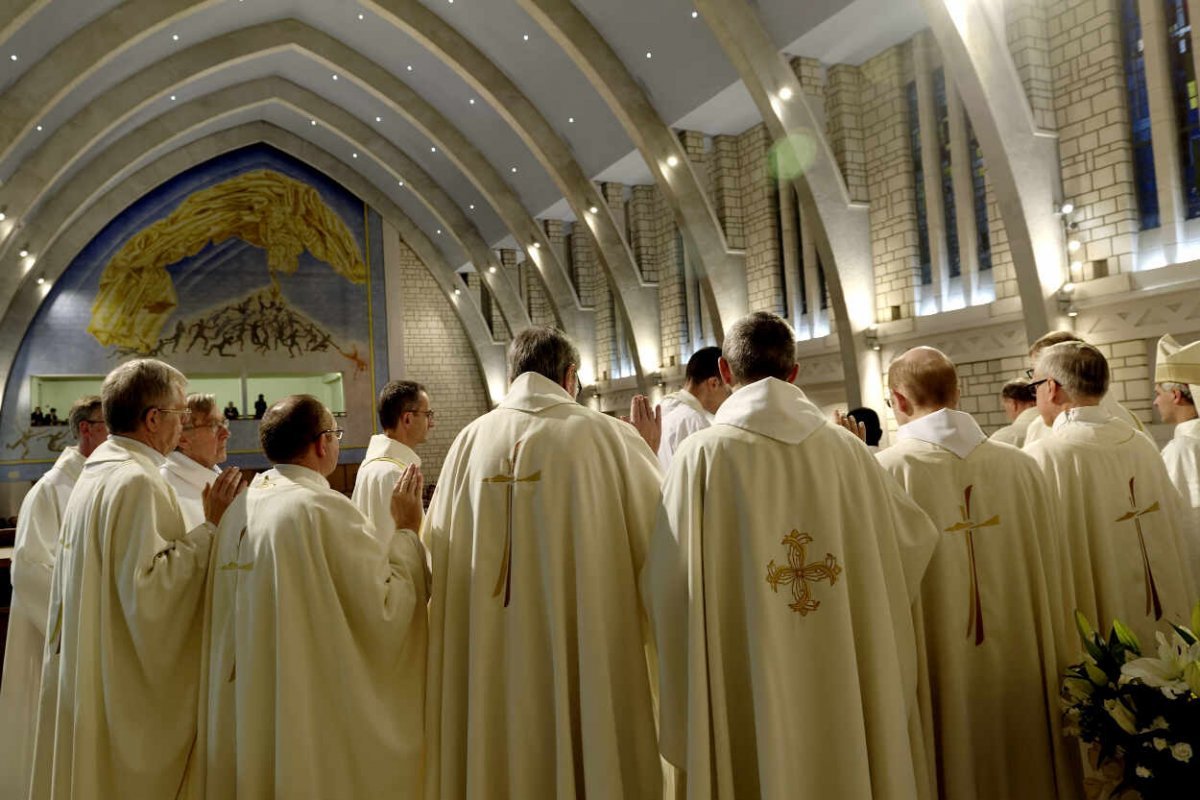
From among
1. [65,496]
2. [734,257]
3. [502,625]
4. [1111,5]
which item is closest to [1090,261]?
[1111,5]

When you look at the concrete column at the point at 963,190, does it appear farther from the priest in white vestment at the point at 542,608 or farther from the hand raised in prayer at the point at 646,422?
the priest in white vestment at the point at 542,608

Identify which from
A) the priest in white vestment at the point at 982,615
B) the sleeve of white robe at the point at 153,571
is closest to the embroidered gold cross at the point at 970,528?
the priest in white vestment at the point at 982,615

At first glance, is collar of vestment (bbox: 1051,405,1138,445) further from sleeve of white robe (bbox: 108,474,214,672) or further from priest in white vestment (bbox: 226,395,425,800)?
sleeve of white robe (bbox: 108,474,214,672)

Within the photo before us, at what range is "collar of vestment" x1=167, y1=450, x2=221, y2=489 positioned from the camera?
12.9ft

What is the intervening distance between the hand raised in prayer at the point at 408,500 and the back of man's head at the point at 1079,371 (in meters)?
2.49

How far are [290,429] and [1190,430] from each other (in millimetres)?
4315

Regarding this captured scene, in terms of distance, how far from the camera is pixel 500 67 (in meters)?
15.6

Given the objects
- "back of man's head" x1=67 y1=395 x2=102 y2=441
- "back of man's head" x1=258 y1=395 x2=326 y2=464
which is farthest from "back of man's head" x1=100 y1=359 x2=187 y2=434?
"back of man's head" x1=67 y1=395 x2=102 y2=441

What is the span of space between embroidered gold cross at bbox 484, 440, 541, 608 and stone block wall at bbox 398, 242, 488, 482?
62.3 feet

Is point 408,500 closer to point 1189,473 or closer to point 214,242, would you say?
point 1189,473

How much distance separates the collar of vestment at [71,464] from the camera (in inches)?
179

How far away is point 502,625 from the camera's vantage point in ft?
10.1

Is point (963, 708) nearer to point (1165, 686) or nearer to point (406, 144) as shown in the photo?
point (1165, 686)

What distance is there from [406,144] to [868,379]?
12036 millimetres
